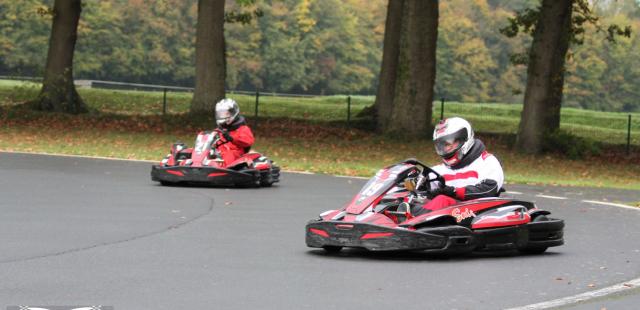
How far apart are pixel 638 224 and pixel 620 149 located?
24.2 meters

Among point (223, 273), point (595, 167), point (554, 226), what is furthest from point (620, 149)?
point (223, 273)

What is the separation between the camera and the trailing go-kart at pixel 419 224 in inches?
512

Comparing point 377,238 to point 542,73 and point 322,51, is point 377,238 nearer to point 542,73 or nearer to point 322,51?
point 542,73

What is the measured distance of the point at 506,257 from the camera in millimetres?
13914

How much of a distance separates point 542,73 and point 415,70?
145 inches

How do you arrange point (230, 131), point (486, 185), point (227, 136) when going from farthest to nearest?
point (230, 131), point (227, 136), point (486, 185)

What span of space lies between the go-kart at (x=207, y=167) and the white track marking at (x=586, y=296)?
37.5ft

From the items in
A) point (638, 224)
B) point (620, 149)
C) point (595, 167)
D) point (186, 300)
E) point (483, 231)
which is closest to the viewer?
point (186, 300)

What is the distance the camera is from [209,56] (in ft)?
132

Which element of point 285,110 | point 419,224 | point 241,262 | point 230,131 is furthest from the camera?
point 285,110

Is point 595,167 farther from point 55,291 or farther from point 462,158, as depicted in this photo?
point 55,291

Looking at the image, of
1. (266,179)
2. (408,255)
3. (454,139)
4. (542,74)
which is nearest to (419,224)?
(408,255)

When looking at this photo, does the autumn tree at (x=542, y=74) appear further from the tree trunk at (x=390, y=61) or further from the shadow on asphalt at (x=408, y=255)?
Result: the shadow on asphalt at (x=408, y=255)

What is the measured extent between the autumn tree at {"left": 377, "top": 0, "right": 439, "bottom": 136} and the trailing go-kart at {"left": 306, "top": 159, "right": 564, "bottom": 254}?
23.9m
